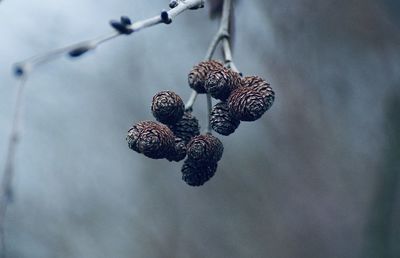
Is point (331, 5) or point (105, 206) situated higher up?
point (331, 5)

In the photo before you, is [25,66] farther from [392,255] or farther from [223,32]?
[392,255]

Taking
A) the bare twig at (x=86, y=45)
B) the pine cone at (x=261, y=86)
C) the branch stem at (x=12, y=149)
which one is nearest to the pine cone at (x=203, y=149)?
the pine cone at (x=261, y=86)

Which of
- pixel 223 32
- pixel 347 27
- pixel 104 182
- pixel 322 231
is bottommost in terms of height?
pixel 223 32

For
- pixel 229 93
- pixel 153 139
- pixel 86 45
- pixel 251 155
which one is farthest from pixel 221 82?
pixel 251 155

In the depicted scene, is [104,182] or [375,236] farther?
[104,182]

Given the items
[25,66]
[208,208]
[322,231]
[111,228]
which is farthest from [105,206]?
[25,66]
